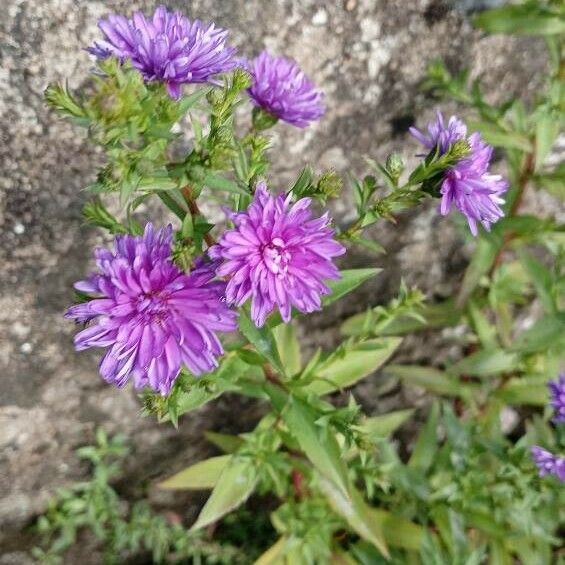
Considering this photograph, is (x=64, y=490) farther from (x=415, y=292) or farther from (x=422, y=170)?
(x=422, y=170)

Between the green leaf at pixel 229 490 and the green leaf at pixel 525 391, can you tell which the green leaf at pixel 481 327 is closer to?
the green leaf at pixel 525 391

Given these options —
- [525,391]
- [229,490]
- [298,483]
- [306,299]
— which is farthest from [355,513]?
[306,299]

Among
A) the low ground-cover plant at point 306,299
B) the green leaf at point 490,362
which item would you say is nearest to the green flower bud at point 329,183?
the low ground-cover plant at point 306,299

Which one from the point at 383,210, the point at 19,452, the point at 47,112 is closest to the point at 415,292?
the point at 383,210

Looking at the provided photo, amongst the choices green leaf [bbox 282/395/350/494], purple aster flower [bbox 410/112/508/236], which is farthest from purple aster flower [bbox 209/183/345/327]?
green leaf [bbox 282/395/350/494]

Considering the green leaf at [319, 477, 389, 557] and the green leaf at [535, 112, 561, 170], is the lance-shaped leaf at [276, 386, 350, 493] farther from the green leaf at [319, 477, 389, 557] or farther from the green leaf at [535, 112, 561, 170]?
the green leaf at [535, 112, 561, 170]

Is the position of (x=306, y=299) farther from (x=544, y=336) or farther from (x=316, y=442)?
(x=544, y=336)
